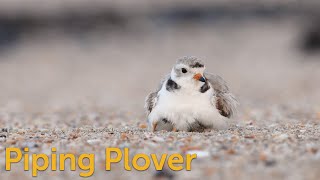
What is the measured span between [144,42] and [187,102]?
14723mm

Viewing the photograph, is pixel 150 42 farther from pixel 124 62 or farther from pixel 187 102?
pixel 187 102

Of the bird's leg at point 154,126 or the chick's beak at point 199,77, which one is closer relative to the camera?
the chick's beak at point 199,77

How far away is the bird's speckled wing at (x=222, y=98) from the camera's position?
5.28 m

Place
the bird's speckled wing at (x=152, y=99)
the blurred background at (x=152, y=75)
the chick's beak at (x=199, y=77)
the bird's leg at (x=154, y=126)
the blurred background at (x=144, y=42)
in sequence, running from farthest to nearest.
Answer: the blurred background at (x=144, y=42), the bird's speckled wing at (x=152, y=99), the bird's leg at (x=154, y=126), the chick's beak at (x=199, y=77), the blurred background at (x=152, y=75)

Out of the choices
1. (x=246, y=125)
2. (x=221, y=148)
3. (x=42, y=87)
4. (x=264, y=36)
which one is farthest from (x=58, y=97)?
(x=264, y=36)

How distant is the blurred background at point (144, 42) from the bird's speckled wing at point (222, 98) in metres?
6.57

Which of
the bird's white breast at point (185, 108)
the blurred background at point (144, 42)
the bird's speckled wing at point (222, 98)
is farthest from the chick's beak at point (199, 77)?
the blurred background at point (144, 42)

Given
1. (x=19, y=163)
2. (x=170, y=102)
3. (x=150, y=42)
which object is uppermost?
(x=150, y=42)

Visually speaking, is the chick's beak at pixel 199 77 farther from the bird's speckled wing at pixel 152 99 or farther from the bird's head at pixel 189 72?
the bird's speckled wing at pixel 152 99

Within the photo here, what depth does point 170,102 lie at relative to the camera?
199 inches

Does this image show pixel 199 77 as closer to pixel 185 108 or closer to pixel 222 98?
pixel 185 108

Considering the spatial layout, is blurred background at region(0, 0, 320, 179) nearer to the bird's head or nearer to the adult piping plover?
the adult piping plover

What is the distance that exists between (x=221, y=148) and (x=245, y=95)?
6.28 metres

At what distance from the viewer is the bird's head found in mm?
5043
